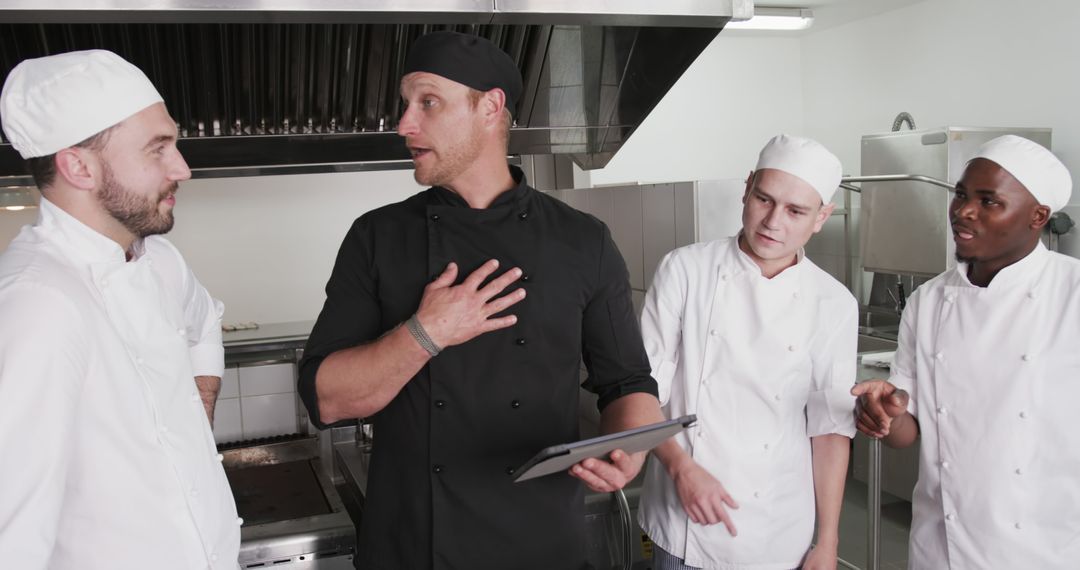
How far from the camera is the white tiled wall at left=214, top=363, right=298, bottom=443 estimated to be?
2916 mm

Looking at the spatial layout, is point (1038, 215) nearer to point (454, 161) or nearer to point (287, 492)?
point (454, 161)

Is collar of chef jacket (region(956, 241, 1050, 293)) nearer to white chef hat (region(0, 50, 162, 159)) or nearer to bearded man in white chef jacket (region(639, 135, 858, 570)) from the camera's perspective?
bearded man in white chef jacket (region(639, 135, 858, 570))

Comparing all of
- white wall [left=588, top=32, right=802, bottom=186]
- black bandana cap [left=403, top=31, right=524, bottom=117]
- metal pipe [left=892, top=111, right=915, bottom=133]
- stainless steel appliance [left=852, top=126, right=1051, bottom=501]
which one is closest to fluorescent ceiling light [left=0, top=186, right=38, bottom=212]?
black bandana cap [left=403, top=31, right=524, bottom=117]

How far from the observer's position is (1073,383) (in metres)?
1.72

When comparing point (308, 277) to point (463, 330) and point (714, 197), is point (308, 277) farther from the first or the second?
point (463, 330)

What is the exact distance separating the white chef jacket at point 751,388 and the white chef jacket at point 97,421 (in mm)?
977

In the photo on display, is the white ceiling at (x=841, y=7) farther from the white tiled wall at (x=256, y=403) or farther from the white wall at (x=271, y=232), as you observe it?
the white tiled wall at (x=256, y=403)

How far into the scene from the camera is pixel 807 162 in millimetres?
1886

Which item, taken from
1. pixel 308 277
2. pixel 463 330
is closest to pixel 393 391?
pixel 463 330

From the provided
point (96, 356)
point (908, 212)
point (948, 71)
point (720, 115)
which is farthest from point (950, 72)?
point (96, 356)

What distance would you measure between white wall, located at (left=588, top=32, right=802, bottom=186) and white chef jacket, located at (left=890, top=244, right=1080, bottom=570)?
15.1ft

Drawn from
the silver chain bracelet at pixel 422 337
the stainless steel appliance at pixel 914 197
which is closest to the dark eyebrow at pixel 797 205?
the silver chain bracelet at pixel 422 337

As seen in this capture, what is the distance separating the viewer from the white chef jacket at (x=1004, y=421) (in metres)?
1.73

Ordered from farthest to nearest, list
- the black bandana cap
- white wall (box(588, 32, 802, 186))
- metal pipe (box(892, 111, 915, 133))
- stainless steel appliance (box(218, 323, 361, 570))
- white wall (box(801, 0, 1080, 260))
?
white wall (box(588, 32, 802, 186)) → metal pipe (box(892, 111, 915, 133)) → white wall (box(801, 0, 1080, 260)) → stainless steel appliance (box(218, 323, 361, 570)) → the black bandana cap
